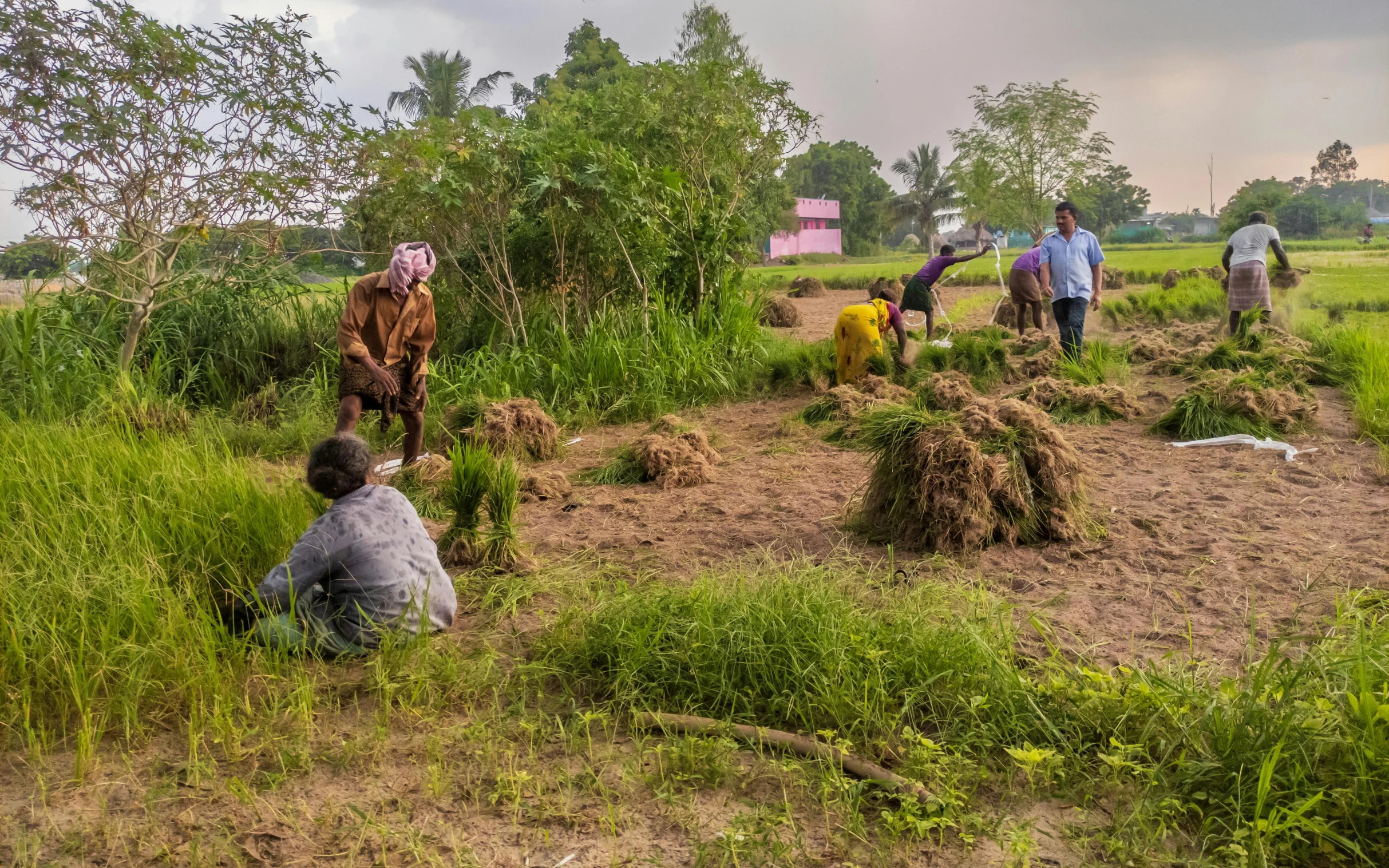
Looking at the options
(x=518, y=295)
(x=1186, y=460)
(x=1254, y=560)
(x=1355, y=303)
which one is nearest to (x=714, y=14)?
(x=1355, y=303)

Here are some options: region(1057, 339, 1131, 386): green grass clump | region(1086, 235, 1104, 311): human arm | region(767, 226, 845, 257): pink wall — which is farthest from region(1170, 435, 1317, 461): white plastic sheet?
region(767, 226, 845, 257): pink wall

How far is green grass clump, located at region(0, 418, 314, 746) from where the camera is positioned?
2857 mm

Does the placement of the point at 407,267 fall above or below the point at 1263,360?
above

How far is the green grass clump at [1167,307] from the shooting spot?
13.7m

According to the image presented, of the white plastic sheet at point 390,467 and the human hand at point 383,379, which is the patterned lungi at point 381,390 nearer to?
the human hand at point 383,379

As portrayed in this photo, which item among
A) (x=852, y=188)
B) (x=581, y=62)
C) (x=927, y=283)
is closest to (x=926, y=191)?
(x=852, y=188)

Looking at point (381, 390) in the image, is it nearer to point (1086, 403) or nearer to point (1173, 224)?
point (1086, 403)

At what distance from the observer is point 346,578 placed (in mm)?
3195

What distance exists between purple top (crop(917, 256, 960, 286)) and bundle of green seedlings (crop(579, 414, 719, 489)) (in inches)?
221

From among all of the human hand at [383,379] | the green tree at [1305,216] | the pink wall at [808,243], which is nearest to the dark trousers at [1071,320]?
the human hand at [383,379]

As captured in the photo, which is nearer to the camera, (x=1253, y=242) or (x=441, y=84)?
(x=1253, y=242)

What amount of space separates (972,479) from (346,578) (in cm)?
268

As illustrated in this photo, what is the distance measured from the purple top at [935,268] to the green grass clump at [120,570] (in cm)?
835

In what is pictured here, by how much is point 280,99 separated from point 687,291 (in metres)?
4.30
